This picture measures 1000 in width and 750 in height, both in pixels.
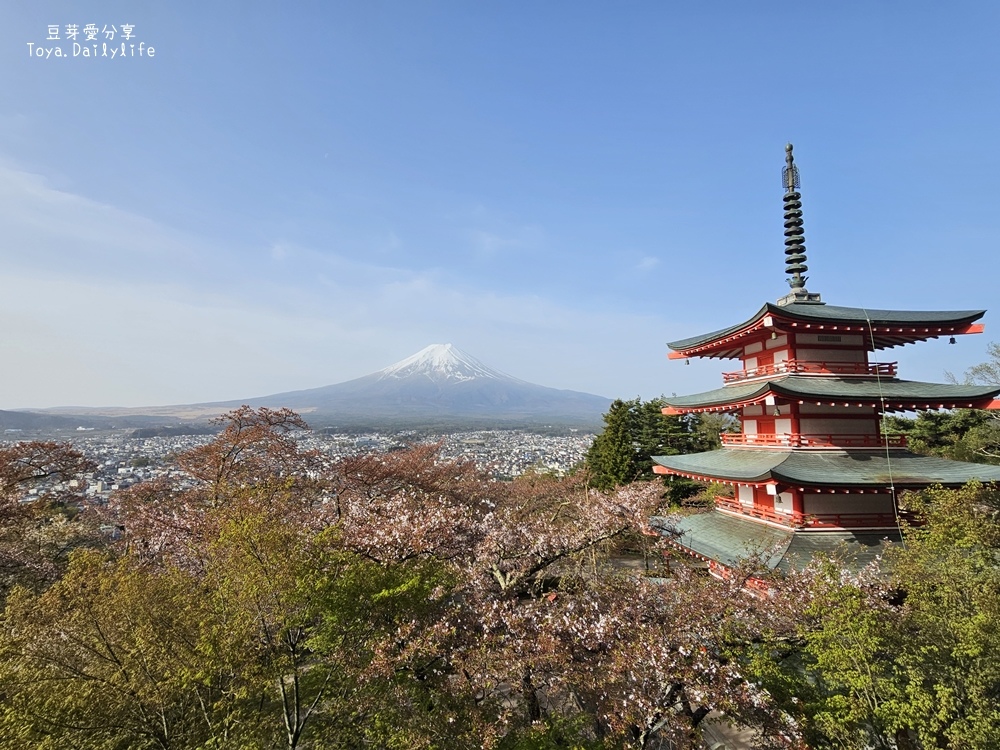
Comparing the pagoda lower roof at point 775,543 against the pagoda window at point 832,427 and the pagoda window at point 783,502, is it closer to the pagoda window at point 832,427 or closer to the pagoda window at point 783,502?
the pagoda window at point 783,502

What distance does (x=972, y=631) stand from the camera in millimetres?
5012

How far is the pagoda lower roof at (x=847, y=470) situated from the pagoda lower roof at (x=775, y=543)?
3.73 feet

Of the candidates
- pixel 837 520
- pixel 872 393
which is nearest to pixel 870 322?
pixel 872 393

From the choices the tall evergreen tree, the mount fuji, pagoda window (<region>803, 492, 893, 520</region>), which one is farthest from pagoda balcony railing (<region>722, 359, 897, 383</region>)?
the mount fuji

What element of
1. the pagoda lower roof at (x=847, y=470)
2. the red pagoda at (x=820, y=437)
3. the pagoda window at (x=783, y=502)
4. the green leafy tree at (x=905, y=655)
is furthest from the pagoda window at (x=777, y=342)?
the green leafy tree at (x=905, y=655)

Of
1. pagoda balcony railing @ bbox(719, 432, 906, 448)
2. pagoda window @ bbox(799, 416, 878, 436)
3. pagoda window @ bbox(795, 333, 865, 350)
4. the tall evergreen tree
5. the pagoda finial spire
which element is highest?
the pagoda finial spire

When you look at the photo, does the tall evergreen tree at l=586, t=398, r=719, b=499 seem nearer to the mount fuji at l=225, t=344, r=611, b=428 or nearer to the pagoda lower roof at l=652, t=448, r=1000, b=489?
the pagoda lower roof at l=652, t=448, r=1000, b=489

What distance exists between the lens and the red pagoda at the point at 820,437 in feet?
28.5

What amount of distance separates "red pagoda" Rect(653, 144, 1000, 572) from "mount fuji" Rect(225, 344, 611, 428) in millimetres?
116930

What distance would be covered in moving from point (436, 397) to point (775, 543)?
6096 inches

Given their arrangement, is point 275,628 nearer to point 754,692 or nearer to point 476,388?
point 754,692

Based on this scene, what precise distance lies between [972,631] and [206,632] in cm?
889

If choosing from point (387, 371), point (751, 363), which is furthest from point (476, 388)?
point (751, 363)

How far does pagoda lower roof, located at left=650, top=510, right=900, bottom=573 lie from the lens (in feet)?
26.8
